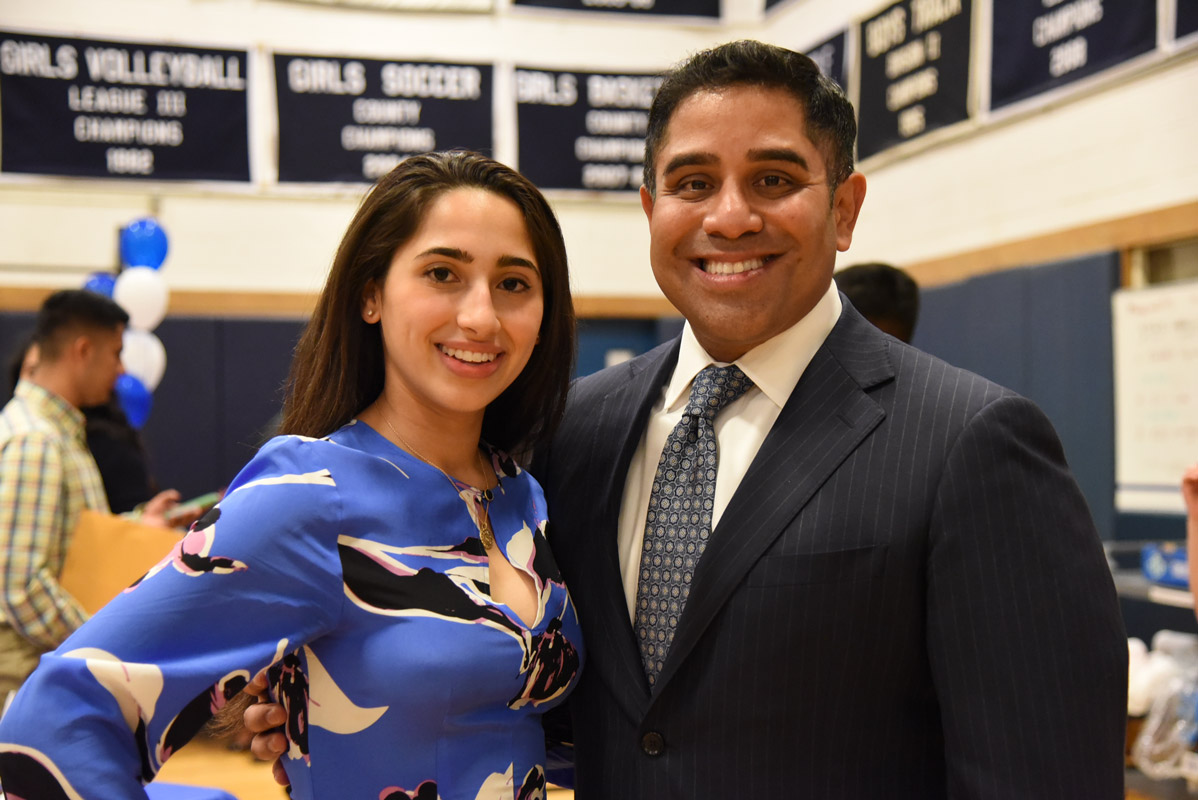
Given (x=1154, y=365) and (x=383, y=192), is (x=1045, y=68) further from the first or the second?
(x=383, y=192)

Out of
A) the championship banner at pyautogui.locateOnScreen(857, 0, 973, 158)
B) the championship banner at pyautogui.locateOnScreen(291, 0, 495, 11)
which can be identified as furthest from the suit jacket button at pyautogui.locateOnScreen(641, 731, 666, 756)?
the championship banner at pyautogui.locateOnScreen(291, 0, 495, 11)

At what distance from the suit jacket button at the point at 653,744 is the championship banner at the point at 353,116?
17.6ft

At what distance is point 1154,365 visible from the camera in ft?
12.6

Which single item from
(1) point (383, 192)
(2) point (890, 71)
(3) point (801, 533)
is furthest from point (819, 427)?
(2) point (890, 71)

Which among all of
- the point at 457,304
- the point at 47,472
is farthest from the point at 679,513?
the point at 47,472

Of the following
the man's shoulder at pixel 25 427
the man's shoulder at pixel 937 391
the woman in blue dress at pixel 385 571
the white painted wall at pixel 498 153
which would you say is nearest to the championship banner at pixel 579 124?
the white painted wall at pixel 498 153

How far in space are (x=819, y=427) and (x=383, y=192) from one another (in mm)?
742

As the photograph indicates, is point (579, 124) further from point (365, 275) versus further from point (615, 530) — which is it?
point (615, 530)

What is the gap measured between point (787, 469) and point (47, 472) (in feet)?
9.10

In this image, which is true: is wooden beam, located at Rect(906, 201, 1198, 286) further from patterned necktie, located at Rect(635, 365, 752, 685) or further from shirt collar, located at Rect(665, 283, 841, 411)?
patterned necktie, located at Rect(635, 365, 752, 685)

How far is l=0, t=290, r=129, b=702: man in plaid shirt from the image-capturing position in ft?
10.8

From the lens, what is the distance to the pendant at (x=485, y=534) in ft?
5.25

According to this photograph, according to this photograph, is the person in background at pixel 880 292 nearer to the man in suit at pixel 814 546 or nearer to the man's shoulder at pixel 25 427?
the man in suit at pixel 814 546

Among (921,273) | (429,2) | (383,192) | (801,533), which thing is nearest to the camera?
(801,533)
